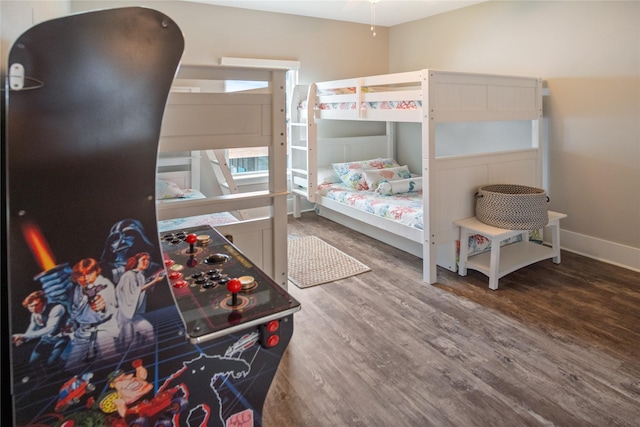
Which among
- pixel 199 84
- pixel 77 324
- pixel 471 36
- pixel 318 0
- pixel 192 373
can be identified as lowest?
pixel 192 373

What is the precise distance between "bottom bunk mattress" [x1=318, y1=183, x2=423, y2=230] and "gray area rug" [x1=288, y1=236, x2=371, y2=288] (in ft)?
1.45

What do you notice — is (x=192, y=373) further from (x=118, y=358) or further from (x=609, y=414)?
(x=609, y=414)

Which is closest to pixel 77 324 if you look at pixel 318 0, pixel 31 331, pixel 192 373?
pixel 31 331

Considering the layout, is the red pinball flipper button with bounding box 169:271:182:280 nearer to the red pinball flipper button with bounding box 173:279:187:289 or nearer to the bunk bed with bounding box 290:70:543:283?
the red pinball flipper button with bounding box 173:279:187:289

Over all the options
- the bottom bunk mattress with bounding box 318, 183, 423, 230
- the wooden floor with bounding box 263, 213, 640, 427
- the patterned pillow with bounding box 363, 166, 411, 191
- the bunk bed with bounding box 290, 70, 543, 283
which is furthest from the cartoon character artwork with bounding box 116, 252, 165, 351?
the patterned pillow with bounding box 363, 166, 411, 191

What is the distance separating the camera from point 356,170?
441 centimetres

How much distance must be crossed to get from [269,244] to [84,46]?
129 cm

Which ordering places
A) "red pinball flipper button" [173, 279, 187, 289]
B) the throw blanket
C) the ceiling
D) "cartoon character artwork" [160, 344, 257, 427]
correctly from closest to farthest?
"cartoon character artwork" [160, 344, 257, 427] < "red pinball flipper button" [173, 279, 187, 289] < the throw blanket < the ceiling

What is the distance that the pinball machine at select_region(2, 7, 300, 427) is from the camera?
29.4 inches

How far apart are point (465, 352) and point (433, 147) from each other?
1358 mm

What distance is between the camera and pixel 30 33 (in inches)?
28.3

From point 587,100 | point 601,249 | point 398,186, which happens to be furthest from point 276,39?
point 601,249

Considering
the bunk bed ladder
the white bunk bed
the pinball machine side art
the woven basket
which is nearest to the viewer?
the pinball machine side art

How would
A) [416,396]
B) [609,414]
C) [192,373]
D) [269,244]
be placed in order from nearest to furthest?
[192,373] < [609,414] < [416,396] < [269,244]
